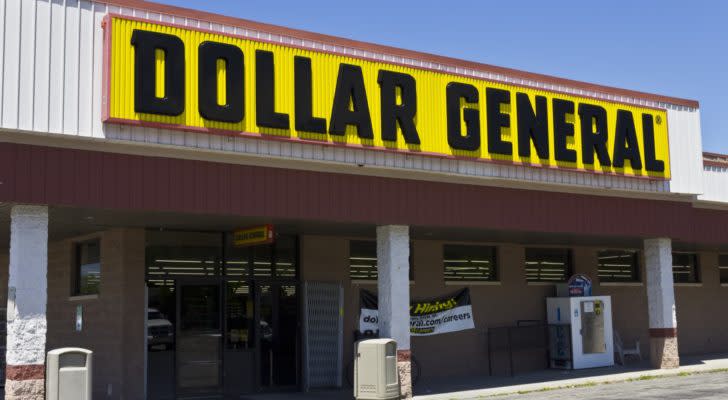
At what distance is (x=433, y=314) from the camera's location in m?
21.6

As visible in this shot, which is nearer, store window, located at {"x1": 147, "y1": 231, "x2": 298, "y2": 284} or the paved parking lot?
the paved parking lot

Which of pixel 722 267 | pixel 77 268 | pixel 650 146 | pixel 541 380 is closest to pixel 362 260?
pixel 541 380

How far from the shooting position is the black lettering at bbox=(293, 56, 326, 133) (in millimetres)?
16047

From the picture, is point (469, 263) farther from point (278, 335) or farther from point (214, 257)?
point (214, 257)

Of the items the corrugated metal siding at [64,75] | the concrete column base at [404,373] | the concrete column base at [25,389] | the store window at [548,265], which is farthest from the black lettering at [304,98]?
the store window at [548,265]

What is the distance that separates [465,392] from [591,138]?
6.31 meters

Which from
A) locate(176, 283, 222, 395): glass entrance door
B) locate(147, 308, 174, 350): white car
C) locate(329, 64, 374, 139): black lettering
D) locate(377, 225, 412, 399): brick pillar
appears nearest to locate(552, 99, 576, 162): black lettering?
locate(377, 225, 412, 399): brick pillar

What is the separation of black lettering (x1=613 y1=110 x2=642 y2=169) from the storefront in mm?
106

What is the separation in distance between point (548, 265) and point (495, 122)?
7.57 meters

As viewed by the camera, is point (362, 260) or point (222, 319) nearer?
point (222, 319)

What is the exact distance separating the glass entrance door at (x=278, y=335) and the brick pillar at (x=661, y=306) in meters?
9.13

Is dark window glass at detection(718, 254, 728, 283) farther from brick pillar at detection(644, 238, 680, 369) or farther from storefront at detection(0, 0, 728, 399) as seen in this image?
brick pillar at detection(644, 238, 680, 369)

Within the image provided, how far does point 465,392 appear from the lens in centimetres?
1866

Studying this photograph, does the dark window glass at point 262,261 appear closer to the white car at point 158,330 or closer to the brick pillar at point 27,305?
the white car at point 158,330
